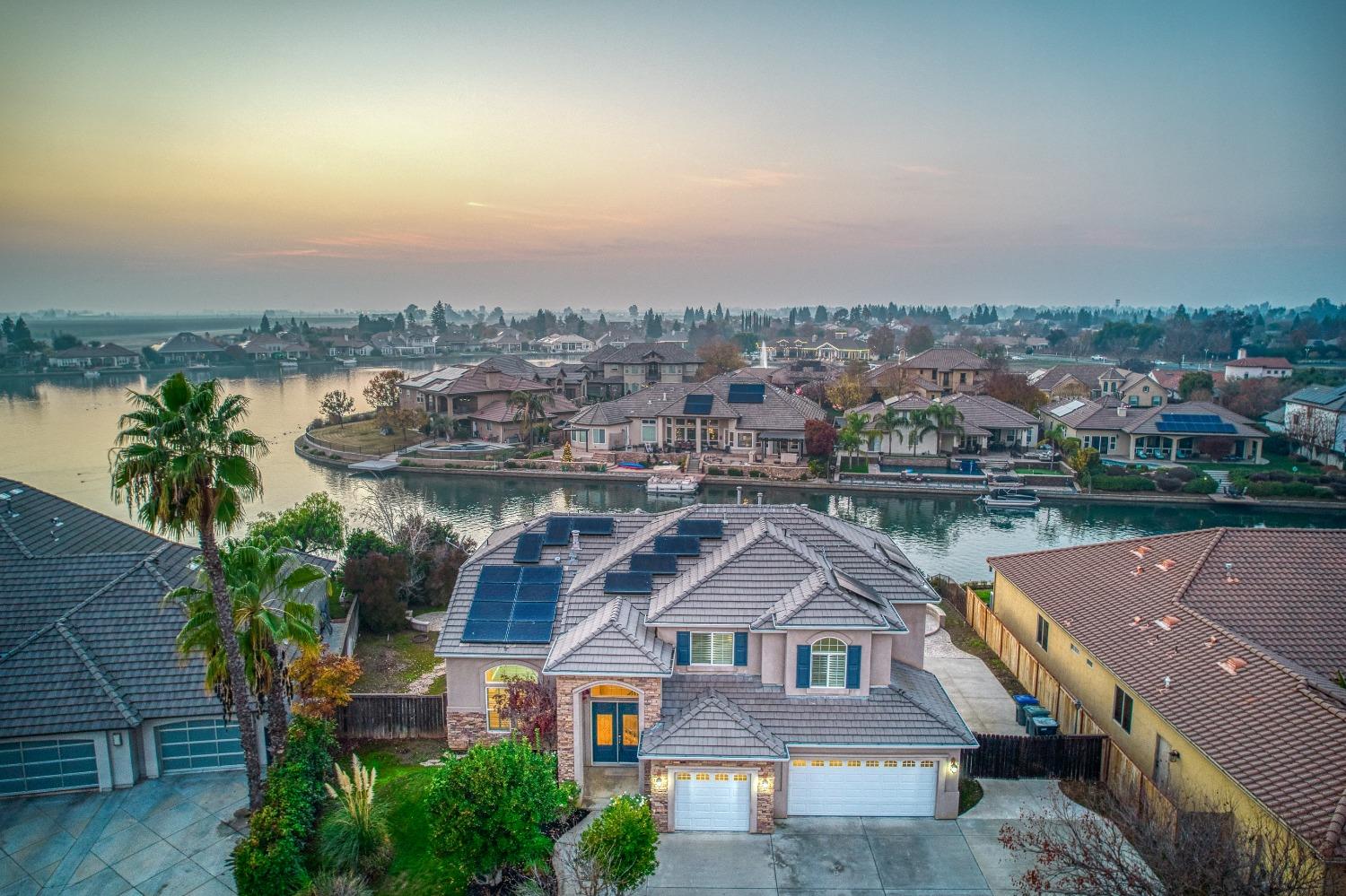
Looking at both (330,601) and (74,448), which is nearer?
(330,601)

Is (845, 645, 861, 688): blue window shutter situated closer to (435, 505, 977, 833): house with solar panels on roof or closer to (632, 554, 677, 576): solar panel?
(435, 505, 977, 833): house with solar panels on roof

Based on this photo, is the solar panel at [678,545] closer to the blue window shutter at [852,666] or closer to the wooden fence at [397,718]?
the blue window shutter at [852,666]

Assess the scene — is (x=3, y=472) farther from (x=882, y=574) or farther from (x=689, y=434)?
(x=882, y=574)

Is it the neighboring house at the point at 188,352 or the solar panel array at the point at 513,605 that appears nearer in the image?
the solar panel array at the point at 513,605

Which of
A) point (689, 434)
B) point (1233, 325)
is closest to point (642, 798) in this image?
point (689, 434)

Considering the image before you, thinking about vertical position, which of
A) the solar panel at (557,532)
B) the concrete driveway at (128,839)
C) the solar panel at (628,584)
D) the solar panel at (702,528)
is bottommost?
the concrete driveway at (128,839)

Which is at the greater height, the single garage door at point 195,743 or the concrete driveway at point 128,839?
the single garage door at point 195,743

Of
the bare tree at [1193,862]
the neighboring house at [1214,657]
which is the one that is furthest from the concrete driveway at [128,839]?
the neighboring house at [1214,657]
